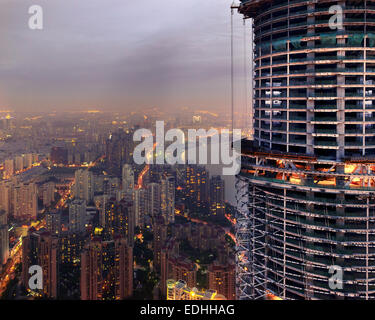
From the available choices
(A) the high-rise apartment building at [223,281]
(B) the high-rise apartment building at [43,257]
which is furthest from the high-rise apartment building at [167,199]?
(A) the high-rise apartment building at [223,281]

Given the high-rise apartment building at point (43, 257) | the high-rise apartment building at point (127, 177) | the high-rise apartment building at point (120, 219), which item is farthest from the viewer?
the high-rise apartment building at point (127, 177)

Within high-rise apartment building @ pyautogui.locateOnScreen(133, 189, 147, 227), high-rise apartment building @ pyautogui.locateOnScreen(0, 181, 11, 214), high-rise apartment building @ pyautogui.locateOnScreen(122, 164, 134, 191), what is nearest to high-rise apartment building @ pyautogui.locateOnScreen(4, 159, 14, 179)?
high-rise apartment building @ pyautogui.locateOnScreen(0, 181, 11, 214)

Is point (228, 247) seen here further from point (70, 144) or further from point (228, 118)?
point (70, 144)

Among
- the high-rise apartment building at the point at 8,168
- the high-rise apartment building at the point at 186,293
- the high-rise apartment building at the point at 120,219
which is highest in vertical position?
the high-rise apartment building at the point at 8,168

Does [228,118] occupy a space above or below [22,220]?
above

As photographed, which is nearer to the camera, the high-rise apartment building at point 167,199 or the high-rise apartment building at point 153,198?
the high-rise apartment building at point 167,199

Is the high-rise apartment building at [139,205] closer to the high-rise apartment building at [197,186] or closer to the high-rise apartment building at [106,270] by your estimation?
the high-rise apartment building at [197,186]

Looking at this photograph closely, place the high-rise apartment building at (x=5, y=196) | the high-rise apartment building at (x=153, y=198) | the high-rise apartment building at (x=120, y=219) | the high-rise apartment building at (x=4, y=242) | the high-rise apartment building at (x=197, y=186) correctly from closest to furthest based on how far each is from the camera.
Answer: the high-rise apartment building at (x=4, y=242), the high-rise apartment building at (x=120, y=219), the high-rise apartment building at (x=5, y=196), the high-rise apartment building at (x=153, y=198), the high-rise apartment building at (x=197, y=186)
